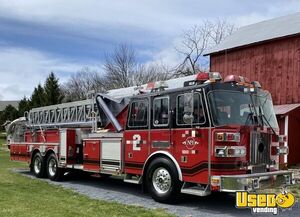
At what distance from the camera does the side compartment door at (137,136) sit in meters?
9.91

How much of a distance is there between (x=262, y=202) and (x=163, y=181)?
7.46 feet

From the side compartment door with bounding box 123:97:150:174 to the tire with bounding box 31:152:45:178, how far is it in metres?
4.75

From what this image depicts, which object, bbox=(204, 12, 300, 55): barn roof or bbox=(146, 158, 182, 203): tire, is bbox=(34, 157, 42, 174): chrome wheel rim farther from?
bbox=(204, 12, 300, 55): barn roof

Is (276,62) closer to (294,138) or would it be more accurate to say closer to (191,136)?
(294,138)

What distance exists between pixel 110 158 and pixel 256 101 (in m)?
3.90

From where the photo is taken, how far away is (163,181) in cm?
927

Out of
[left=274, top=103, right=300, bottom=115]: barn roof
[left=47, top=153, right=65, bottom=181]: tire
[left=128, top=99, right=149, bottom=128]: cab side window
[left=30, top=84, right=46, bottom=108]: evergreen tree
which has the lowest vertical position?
[left=47, top=153, right=65, bottom=181]: tire

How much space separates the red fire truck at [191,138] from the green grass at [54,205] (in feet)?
3.33

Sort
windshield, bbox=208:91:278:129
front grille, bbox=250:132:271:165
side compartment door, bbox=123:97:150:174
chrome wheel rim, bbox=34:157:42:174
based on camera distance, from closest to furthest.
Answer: windshield, bbox=208:91:278:129, front grille, bbox=250:132:271:165, side compartment door, bbox=123:97:150:174, chrome wheel rim, bbox=34:157:42:174

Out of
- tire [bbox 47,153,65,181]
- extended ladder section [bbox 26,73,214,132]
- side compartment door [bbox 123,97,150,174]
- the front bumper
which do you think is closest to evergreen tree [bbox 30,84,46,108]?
extended ladder section [bbox 26,73,214,132]

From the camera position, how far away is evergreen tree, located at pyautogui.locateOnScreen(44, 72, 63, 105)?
5037 cm

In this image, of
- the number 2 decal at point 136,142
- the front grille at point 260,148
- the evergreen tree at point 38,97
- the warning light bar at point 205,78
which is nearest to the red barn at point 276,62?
the front grille at point 260,148

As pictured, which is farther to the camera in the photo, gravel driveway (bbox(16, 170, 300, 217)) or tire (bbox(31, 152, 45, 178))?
tire (bbox(31, 152, 45, 178))

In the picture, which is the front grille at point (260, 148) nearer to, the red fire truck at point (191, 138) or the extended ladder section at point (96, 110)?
the red fire truck at point (191, 138)
